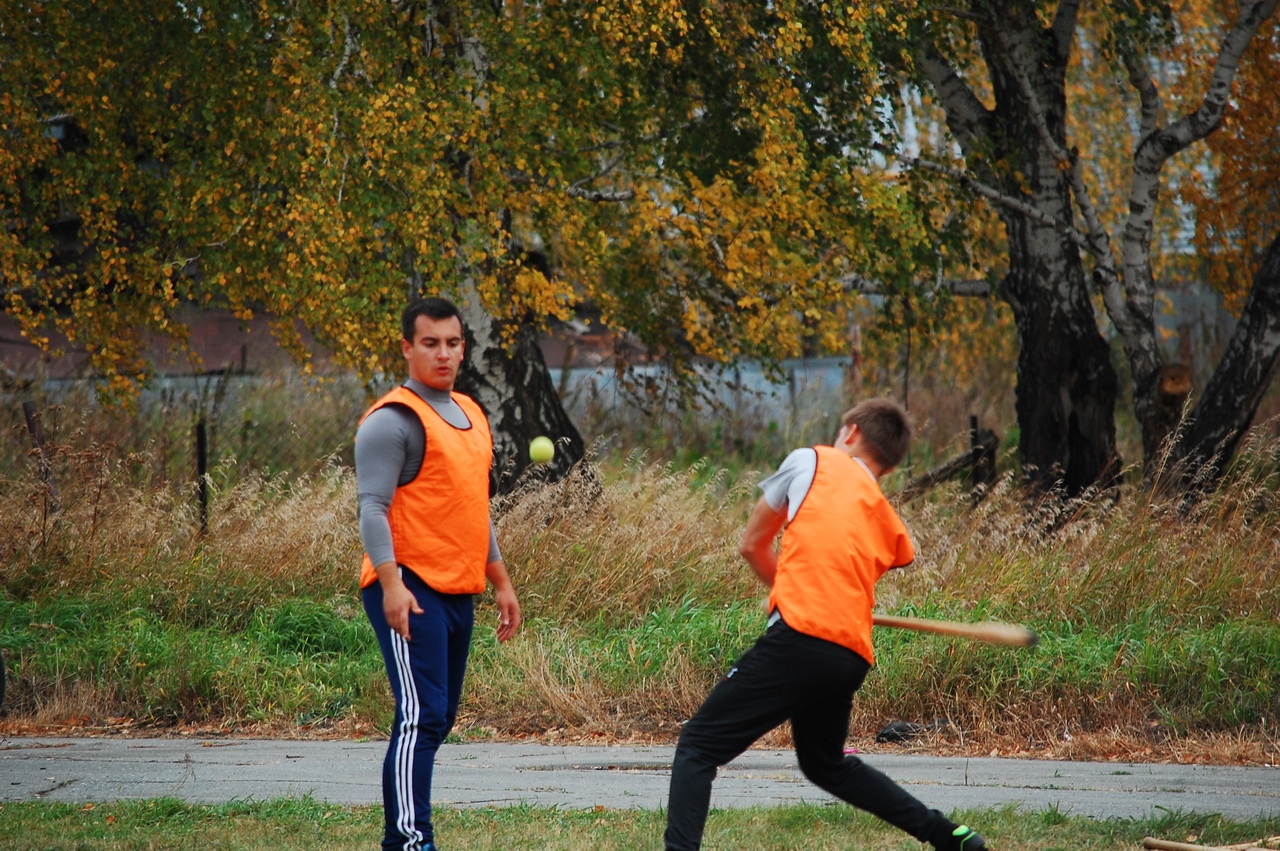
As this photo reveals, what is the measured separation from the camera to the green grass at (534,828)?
4520mm

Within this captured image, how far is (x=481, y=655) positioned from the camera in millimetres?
7273

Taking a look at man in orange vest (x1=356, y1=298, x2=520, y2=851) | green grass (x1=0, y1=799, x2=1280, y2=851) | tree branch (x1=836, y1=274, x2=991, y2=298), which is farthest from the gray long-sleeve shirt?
tree branch (x1=836, y1=274, x2=991, y2=298)

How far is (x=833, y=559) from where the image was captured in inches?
150

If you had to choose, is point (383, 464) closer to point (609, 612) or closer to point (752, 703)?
point (752, 703)

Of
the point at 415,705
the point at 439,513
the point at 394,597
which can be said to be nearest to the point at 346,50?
the point at 439,513

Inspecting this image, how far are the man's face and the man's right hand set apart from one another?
0.63 m

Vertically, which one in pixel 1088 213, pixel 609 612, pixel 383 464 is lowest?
pixel 609 612

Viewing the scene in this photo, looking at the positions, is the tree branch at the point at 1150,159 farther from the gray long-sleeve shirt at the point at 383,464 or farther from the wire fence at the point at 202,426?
the gray long-sleeve shirt at the point at 383,464

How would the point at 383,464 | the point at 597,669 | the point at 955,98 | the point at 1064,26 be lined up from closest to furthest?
the point at 383,464 → the point at 597,669 → the point at 1064,26 → the point at 955,98

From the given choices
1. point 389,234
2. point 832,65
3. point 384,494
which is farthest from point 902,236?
point 384,494

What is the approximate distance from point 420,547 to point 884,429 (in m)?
1.48

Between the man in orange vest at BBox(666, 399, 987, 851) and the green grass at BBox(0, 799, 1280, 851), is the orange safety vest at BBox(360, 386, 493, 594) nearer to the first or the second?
the man in orange vest at BBox(666, 399, 987, 851)

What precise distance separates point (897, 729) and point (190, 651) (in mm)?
3894

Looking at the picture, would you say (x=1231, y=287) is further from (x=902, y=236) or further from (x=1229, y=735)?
(x=1229, y=735)
